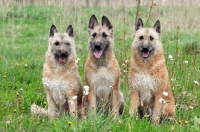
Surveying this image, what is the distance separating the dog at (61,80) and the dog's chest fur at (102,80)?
11.8 inches

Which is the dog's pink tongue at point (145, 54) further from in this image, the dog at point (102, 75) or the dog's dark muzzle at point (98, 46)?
the dog's dark muzzle at point (98, 46)

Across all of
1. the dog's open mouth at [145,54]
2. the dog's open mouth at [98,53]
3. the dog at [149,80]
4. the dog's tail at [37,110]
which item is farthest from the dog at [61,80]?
the dog's open mouth at [145,54]

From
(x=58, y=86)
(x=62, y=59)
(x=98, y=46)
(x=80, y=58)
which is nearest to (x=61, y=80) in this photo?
(x=58, y=86)

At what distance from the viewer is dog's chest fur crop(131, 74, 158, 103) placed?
5914mm

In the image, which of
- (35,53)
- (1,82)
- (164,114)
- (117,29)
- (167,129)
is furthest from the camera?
(117,29)

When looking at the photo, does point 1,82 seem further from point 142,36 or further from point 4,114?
point 142,36

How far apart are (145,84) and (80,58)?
11.7 feet

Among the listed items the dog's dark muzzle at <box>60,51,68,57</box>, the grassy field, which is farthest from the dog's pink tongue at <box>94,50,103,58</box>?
the grassy field

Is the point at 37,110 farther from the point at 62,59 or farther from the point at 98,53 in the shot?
the point at 98,53

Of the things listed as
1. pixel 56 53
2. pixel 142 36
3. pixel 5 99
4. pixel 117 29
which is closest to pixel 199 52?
pixel 117 29

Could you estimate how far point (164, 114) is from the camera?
5988 millimetres

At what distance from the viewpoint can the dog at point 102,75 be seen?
6.11 m

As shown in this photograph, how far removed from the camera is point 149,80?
5.92 metres

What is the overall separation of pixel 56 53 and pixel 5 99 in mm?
1260
